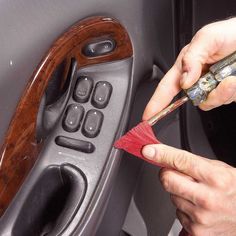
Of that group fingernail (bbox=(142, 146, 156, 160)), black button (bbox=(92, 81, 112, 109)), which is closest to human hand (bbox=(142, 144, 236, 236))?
fingernail (bbox=(142, 146, 156, 160))

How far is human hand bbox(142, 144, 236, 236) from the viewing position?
19.3 inches

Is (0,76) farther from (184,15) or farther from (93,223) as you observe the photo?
(184,15)

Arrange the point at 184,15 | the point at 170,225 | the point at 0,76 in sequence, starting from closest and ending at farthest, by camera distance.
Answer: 1. the point at 0,76
2. the point at 184,15
3. the point at 170,225

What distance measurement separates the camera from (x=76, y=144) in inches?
22.1

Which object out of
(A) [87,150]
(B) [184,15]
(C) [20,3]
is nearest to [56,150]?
(A) [87,150]

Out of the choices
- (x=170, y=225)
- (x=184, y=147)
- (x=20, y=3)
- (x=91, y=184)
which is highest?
(x=20, y=3)

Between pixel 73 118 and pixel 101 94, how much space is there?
0.17 ft

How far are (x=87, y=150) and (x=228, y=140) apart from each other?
14.0 inches

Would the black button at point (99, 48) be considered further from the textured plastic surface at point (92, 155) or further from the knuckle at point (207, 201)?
the knuckle at point (207, 201)

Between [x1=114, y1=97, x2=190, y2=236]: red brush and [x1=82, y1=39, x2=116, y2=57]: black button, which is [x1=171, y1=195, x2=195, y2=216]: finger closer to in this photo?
[x1=114, y1=97, x2=190, y2=236]: red brush

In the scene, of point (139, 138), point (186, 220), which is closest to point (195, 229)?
point (186, 220)

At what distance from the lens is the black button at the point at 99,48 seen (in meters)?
0.58

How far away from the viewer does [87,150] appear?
56 cm

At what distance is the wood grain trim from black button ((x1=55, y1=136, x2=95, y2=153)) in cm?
3
